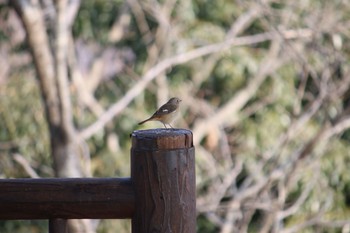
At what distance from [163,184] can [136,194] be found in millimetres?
59

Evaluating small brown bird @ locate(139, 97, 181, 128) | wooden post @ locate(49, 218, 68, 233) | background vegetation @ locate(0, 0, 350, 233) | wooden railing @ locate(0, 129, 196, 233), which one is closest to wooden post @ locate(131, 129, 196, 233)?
wooden railing @ locate(0, 129, 196, 233)

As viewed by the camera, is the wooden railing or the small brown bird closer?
the wooden railing

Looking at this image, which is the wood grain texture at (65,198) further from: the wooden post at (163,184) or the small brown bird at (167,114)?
the small brown bird at (167,114)

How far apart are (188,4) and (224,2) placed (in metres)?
0.45

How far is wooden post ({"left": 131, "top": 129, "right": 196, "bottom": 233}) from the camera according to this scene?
5.04 ft

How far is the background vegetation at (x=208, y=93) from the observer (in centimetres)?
723

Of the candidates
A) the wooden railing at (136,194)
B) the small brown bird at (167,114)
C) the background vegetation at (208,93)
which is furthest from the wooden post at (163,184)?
the background vegetation at (208,93)

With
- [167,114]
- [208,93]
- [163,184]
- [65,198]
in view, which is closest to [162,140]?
[163,184]

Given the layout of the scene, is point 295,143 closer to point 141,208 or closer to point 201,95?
point 201,95

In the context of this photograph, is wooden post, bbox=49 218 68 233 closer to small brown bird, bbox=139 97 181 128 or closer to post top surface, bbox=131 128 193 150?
post top surface, bbox=131 128 193 150

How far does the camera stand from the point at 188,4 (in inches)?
323

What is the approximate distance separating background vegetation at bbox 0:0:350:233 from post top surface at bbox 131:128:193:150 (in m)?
5.01

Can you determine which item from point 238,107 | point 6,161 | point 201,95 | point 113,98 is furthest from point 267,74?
point 6,161

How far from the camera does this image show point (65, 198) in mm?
1555
